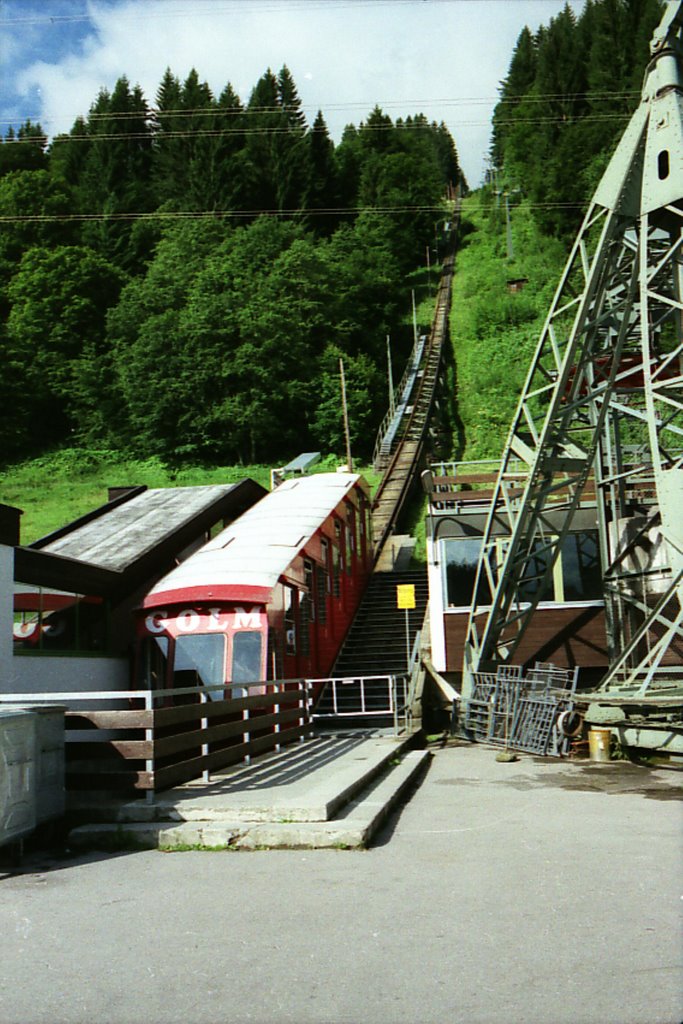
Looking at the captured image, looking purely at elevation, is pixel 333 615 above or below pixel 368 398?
below

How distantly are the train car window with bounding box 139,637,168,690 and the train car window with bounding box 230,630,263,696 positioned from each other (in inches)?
55.3

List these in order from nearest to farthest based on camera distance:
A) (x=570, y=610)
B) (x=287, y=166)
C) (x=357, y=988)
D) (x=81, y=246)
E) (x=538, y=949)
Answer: (x=357, y=988), (x=538, y=949), (x=570, y=610), (x=81, y=246), (x=287, y=166)

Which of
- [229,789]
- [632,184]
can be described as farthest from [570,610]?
[229,789]

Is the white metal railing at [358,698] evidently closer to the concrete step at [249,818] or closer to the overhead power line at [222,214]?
the concrete step at [249,818]

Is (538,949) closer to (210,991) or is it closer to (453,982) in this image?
(453,982)

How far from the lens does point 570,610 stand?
67.3 ft

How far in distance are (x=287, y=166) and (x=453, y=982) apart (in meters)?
89.4

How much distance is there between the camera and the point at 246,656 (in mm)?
16891

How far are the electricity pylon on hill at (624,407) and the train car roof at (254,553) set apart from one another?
13.4ft

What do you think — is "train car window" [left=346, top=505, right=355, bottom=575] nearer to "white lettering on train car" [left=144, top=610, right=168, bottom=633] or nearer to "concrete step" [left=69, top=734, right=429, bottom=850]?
"white lettering on train car" [left=144, top=610, right=168, bottom=633]

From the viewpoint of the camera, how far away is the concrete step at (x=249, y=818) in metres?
8.15

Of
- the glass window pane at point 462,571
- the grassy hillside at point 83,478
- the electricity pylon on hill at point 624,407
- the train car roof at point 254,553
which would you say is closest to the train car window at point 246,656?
the train car roof at point 254,553

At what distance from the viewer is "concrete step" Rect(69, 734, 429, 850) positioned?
8.15m

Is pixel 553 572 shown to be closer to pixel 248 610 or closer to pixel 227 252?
pixel 248 610
